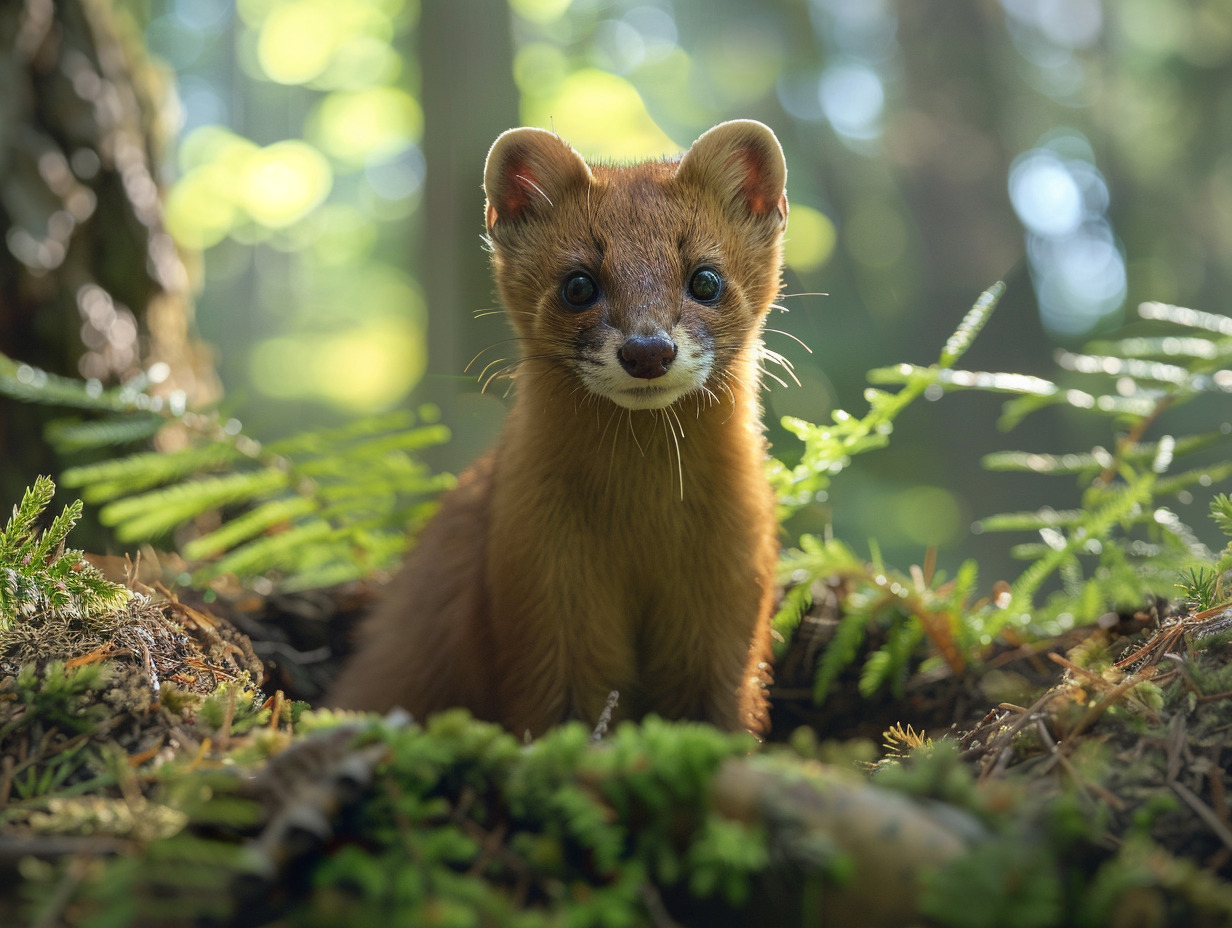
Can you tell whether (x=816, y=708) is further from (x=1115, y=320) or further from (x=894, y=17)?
(x=894, y=17)

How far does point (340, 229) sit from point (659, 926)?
720 inches

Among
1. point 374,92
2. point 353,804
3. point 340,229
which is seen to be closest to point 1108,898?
point 353,804

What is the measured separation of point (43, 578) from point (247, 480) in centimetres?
199

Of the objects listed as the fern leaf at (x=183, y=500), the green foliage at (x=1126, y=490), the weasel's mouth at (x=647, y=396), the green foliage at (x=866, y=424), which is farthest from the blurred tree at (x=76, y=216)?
the green foliage at (x=1126, y=490)

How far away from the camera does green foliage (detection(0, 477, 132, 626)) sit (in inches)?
89.7

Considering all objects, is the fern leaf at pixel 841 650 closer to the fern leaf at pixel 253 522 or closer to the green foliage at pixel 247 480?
the green foliage at pixel 247 480

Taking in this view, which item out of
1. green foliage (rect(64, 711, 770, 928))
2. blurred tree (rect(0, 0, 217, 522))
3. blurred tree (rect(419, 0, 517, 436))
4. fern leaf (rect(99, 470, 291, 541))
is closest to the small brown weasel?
fern leaf (rect(99, 470, 291, 541))

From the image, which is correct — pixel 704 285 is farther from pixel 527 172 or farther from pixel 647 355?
pixel 527 172

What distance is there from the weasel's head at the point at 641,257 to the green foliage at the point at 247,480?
0.99 metres

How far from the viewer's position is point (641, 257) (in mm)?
3336

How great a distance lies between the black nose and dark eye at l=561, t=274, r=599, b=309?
437mm

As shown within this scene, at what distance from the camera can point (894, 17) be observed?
14508mm

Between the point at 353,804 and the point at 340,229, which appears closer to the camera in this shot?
the point at 353,804

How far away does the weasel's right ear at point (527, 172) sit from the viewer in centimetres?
365
